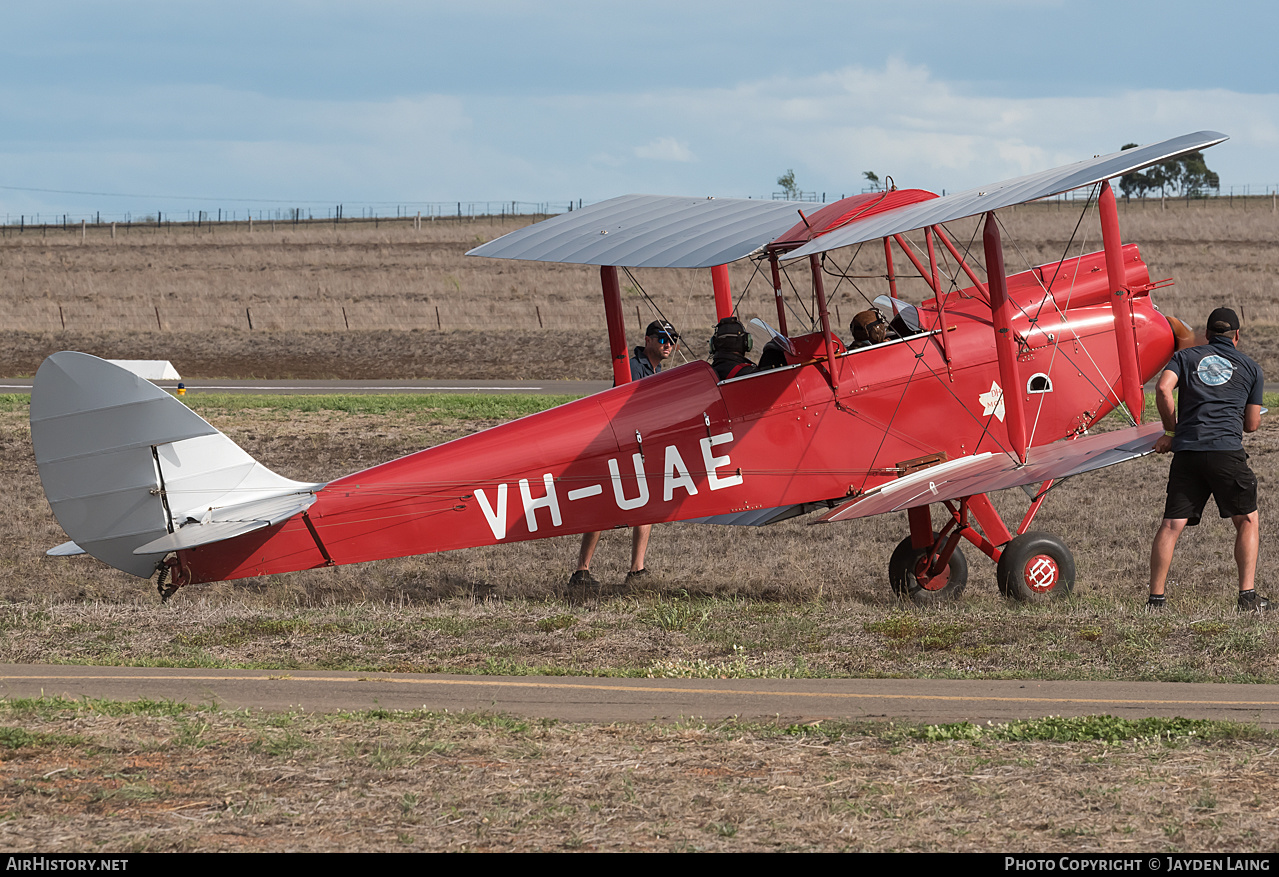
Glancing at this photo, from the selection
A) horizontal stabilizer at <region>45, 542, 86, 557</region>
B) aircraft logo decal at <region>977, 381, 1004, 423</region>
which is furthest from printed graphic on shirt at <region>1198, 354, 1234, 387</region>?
horizontal stabilizer at <region>45, 542, 86, 557</region>

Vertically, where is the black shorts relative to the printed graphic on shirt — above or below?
below

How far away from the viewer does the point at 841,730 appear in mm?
5148

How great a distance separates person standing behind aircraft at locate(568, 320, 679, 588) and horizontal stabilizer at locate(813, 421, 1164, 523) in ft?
6.51

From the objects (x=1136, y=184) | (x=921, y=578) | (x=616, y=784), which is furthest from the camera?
(x=1136, y=184)

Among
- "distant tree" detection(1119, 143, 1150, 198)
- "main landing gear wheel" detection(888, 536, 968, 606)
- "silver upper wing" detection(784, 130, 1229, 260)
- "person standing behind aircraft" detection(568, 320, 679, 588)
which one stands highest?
"distant tree" detection(1119, 143, 1150, 198)

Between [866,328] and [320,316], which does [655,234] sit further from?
[320,316]

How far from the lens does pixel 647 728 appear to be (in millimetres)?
5254

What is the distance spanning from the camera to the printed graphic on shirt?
7.80 meters

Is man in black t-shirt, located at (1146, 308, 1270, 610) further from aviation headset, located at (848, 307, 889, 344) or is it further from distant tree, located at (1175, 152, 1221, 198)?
distant tree, located at (1175, 152, 1221, 198)

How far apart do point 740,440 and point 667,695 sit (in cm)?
292

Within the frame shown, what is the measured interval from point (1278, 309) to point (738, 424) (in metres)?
29.3

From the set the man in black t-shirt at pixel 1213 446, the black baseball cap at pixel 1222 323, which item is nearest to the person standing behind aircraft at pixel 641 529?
the man in black t-shirt at pixel 1213 446

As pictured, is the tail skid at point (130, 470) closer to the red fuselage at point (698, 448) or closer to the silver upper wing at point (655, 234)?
the red fuselage at point (698, 448)

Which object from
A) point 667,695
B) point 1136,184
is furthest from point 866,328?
point 1136,184
